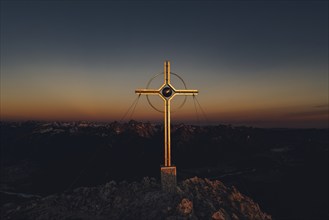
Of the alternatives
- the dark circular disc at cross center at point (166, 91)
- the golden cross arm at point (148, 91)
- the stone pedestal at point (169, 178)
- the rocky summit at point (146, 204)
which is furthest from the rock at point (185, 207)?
the golden cross arm at point (148, 91)

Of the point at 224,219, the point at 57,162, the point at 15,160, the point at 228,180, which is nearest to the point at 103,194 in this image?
the point at 224,219

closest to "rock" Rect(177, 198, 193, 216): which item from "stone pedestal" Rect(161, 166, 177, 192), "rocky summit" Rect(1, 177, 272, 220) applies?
"rocky summit" Rect(1, 177, 272, 220)

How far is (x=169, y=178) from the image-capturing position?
25.1 metres

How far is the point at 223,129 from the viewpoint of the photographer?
174 meters

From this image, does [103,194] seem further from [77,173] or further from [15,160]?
[15,160]

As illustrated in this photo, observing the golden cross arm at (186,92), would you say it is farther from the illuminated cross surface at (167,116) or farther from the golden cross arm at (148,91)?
the golden cross arm at (148,91)

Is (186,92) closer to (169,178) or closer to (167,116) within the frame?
(167,116)

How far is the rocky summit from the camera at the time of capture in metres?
23.8

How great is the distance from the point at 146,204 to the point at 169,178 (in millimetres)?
3202

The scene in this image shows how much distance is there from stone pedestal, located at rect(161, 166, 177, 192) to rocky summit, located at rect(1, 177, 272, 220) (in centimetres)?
53

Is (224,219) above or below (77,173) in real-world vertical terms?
above

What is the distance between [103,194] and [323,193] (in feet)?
200

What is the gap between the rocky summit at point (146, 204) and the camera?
2384cm

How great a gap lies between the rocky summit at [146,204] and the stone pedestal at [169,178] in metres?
0.53
